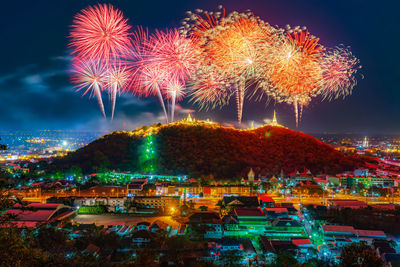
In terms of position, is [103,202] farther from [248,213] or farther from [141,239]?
[248,213]

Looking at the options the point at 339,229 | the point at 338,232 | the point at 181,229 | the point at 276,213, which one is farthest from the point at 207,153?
the point at 338,232

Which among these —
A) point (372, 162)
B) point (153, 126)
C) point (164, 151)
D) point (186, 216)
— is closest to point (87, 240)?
point (186, 216)

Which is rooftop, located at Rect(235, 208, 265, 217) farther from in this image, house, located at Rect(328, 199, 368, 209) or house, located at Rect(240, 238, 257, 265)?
house, located at Rect(328, 199, 368, 209)

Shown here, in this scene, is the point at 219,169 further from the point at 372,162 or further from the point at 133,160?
the point at 372,162

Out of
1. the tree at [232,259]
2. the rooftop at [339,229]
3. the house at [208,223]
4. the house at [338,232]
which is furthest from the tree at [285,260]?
the house at [208,223]

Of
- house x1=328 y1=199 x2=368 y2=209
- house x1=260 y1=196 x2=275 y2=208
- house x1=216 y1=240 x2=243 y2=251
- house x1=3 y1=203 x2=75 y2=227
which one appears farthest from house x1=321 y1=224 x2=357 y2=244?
house x1=3 y1=203 x2=75 y2=227

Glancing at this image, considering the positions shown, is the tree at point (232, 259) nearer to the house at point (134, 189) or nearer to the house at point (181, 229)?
the house at point (181, 229)
